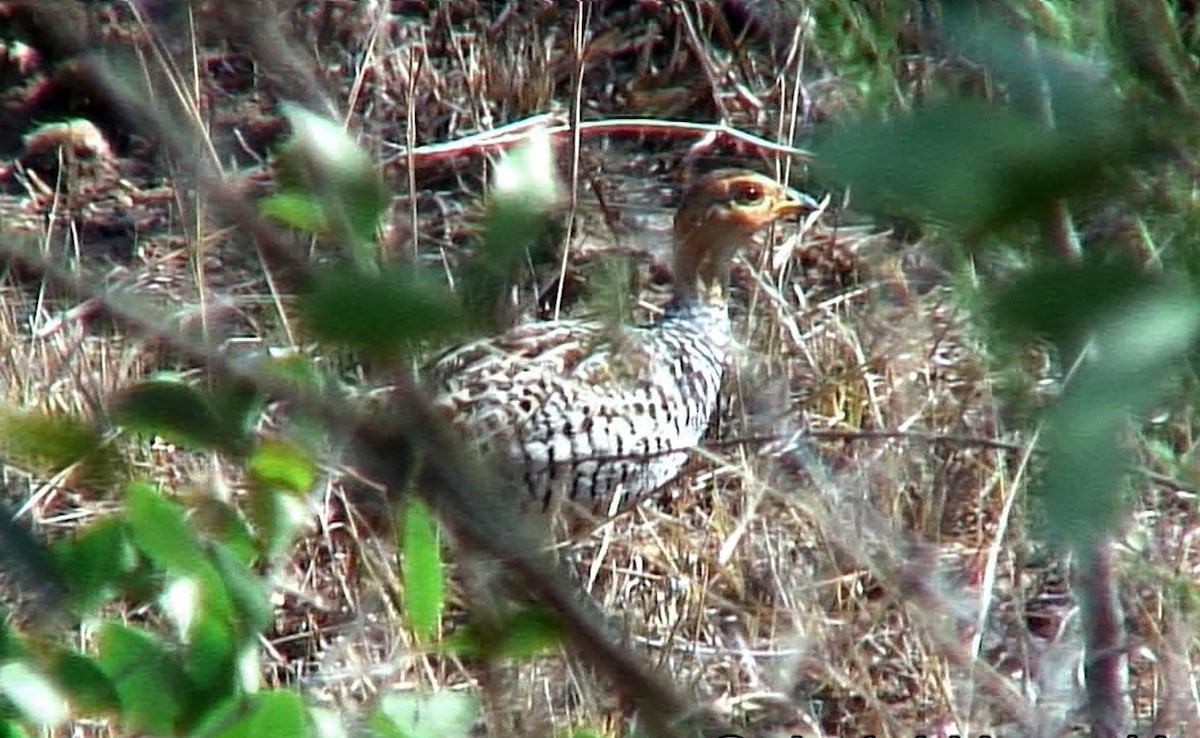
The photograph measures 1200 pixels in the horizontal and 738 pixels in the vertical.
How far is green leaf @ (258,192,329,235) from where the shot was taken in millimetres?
743

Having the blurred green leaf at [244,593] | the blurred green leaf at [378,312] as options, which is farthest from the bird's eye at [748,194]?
the blurred green leaf at [378,312]

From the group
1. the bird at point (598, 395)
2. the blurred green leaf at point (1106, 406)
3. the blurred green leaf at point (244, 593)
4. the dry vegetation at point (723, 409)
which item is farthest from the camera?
the bird at point (598, 395)

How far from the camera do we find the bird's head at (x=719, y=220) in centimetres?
407

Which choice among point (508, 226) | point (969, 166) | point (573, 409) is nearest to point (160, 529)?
point (508, 226)

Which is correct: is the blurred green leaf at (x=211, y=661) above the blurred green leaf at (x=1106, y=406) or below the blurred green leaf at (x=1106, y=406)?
below

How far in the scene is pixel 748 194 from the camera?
4.08 metres

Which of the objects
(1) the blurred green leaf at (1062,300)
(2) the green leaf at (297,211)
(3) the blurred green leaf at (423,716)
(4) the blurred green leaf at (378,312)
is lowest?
(3) the blurred green leaf at (423,716)

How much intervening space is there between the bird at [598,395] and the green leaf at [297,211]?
2.49 meters

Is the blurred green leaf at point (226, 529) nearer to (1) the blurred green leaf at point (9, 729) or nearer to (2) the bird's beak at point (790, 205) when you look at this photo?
(1) the blurred green leaf at point (9, 729)

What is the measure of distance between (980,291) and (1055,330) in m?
0.03

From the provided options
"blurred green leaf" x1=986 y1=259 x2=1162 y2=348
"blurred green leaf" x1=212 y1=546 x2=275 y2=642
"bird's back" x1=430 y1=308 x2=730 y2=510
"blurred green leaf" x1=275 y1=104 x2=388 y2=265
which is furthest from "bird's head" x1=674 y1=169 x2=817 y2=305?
"blurred green leaf" x1=986 y1=259 x2=1162 y2=348

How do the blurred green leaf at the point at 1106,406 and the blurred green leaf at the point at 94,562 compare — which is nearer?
the blurred green leaf at the point at 1106,406

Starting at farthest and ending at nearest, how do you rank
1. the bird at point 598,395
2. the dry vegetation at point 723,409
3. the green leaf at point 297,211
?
the bird at point 598,395 → the dry vegetation at point 723,409 → the green leaf at point 297,211

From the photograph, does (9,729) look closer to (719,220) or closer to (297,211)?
(297,211)
